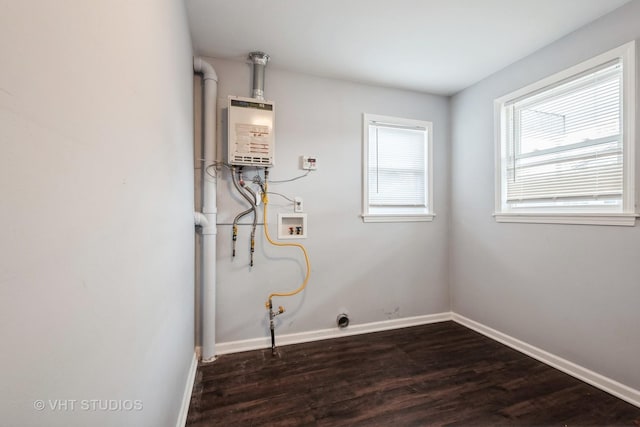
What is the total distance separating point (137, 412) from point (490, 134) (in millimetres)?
3325

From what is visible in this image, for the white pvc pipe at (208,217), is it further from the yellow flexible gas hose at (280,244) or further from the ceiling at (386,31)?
the yellow flexible gas hose at (280,244)

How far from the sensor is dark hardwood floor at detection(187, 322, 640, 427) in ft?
5.48

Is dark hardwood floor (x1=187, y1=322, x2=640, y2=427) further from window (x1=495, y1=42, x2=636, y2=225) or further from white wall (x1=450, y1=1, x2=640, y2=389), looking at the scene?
window (x1=495, y1=42, x2=636, y2=225)

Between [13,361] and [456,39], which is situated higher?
[456,39]

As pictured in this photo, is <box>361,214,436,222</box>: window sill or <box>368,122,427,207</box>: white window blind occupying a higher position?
<box>368,122,427,207</box>: white window blind

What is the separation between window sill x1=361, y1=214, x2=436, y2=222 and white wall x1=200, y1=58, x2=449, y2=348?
0.06 meters

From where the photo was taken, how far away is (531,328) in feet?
7.92

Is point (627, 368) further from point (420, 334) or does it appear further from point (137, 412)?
point (137, 412)

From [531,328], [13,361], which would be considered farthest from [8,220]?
[531,328]

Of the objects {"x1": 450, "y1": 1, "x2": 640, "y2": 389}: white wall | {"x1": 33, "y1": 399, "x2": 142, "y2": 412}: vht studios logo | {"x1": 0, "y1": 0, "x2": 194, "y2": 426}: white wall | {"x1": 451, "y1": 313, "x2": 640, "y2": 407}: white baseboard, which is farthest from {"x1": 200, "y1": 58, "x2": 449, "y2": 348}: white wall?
{"x1": 33, "y1": 399, "x2": 142, "y2": 412}: vht studios logo

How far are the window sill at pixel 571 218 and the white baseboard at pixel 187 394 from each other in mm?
2978

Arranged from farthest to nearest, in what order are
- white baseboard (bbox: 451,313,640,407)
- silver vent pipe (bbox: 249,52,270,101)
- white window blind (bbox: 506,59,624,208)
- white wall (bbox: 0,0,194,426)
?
silver vent pipe (bbox: 249,52,270,101), white window blind (bbox: 506,59,624,208), white baseboard (bbox: 451,313,640,407), white wall (bbox: 0,0,194,426)

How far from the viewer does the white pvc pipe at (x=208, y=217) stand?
7.66ft

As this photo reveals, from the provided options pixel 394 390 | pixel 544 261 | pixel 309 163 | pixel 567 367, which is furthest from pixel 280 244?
pixel 567 367
